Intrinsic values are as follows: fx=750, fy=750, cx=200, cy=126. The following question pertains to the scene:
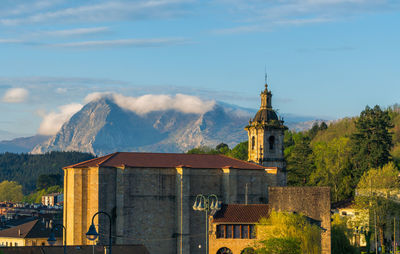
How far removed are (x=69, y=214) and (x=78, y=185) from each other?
3.71 meters

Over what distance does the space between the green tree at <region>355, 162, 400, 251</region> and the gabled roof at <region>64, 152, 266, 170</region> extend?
1460cm

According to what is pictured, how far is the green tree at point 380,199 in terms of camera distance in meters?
96.8

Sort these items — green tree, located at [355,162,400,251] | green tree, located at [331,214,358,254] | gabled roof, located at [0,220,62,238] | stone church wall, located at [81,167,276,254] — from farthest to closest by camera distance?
gabled roof, located at [0,220,62,238] < green tree, located at [355,162,400,251] < stone church wall, located at [81,167,276,254] < green tree, located at [331,214,358,254]

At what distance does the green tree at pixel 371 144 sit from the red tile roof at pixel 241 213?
46.2 meters

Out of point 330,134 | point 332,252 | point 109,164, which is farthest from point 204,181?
point 330,134

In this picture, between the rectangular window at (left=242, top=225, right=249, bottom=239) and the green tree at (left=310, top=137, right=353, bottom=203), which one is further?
the green tree at (left=310, top=137, right=353, bottom=203)

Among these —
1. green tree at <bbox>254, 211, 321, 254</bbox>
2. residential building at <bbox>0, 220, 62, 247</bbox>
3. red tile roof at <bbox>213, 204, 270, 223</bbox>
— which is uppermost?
red tile roof at <bbox>213, 204, 270, 223</bbox>

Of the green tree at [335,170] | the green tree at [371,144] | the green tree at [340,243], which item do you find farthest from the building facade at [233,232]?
the green tree at [371,144]

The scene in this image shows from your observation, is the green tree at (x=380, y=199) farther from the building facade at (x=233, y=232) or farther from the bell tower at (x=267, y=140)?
the building facade at (x=233, y=232)

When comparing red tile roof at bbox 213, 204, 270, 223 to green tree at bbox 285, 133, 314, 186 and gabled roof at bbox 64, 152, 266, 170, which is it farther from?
green tree at bbox 285, 133, 314, 186

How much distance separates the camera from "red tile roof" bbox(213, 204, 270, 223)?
75.1 m

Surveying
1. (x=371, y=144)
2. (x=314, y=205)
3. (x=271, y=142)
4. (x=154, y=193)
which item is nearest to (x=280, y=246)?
(x=314, y=205)

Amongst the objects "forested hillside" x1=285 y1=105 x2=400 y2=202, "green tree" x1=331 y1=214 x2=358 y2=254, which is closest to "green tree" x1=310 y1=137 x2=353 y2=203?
"forested hillside" x1=285 y1=105 x2=400 y2=202

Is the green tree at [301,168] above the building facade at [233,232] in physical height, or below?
above
